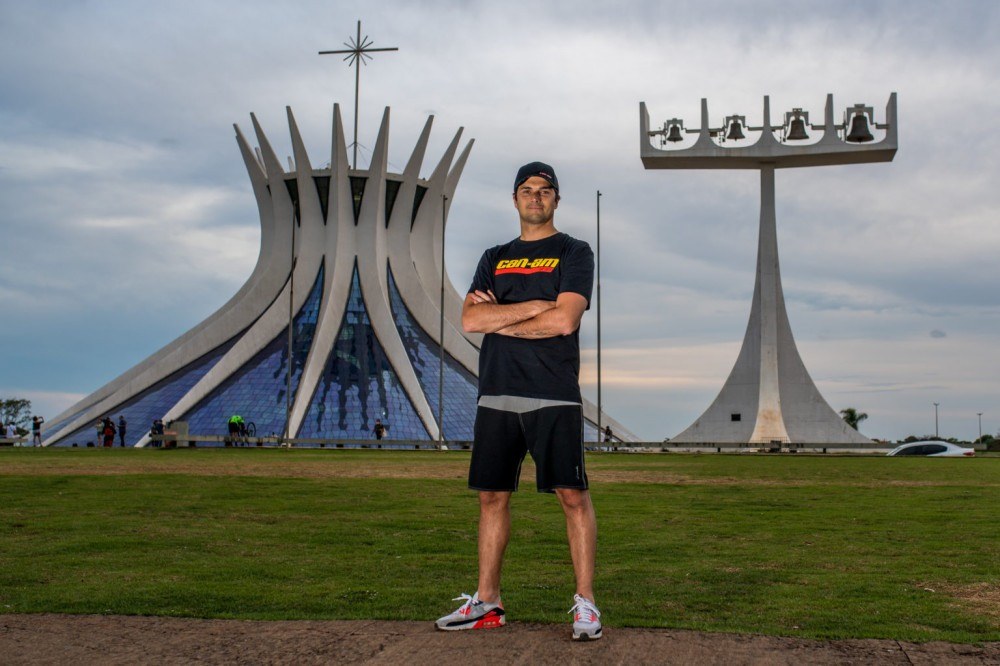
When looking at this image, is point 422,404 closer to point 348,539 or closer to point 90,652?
point 348,539

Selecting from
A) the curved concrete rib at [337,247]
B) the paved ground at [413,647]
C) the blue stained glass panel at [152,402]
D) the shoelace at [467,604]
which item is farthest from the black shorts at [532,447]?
the curved concrete rib at [337,247]

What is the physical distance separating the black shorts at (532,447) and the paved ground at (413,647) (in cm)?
67

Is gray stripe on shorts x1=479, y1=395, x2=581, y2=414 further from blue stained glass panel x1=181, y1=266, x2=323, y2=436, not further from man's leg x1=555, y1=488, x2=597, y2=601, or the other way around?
blue stained glass panel x1=181, y1=266, x2=323, y2=436

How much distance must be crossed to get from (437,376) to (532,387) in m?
41.7

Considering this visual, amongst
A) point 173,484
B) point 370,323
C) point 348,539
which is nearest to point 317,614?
point 348,539

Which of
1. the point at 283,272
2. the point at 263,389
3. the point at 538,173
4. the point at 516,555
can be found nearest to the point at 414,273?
the point at 283,272

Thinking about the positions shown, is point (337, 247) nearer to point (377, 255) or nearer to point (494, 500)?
point (377, 255)

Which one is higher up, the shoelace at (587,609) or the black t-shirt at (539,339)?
the black t-shirt at (539,339)

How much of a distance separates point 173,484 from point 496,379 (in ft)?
35.3

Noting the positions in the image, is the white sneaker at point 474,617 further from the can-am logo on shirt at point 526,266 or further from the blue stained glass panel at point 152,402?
the blue stained glass panel at point 152,402

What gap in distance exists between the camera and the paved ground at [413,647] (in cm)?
432

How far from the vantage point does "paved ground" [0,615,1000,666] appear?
170 inches

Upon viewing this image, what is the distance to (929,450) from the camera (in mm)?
37594

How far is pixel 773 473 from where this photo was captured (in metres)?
21.5
